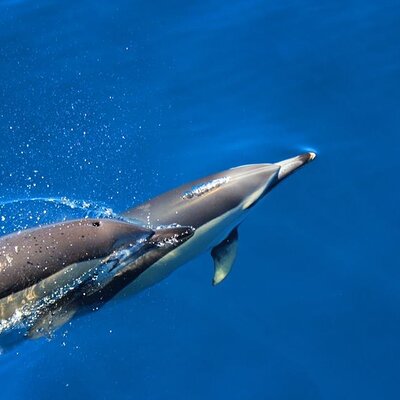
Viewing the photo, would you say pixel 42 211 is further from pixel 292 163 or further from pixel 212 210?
pixel 292 163

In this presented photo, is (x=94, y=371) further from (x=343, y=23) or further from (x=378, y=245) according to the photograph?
(x=343, y=23)

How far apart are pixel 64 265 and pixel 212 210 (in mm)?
2064

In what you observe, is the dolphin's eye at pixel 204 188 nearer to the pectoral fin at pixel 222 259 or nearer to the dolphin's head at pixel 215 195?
the dolphin's head at pixel 215 195

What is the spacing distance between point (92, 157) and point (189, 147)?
1120 millimetres

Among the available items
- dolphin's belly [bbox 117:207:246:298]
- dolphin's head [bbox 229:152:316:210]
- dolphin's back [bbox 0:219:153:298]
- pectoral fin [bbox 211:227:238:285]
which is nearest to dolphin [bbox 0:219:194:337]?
dolphin's back [bbox 0:219:153:298]

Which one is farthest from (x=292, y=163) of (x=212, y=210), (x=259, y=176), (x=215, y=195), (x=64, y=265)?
(x=64, y=265)

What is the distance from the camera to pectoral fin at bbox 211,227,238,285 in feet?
24.6

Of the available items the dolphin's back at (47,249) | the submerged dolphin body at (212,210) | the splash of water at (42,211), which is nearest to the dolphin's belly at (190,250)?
the submerged dolphin body at (212,210)

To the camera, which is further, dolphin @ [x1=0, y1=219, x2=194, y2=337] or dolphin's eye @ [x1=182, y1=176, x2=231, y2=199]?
dolphin's eye @ [x1=182, y1=176, x2=231, y2=199]

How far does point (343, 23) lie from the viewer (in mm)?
9984

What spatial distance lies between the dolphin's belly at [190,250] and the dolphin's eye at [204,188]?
0.28 metres

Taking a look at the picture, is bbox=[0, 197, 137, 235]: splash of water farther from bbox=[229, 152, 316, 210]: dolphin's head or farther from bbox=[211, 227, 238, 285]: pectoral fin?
bbox=[229, 152, 316, 210]: dolphin's head

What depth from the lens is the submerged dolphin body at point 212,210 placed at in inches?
270

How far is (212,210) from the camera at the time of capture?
7.13m
